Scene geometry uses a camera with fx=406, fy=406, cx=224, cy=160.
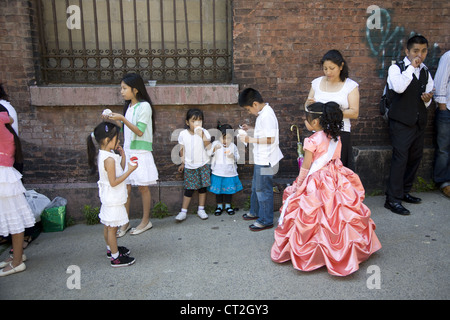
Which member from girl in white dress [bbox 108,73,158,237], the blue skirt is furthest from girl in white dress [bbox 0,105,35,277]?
the blue skirt

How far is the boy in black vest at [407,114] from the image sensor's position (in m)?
4.78

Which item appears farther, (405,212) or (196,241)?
(405,212)

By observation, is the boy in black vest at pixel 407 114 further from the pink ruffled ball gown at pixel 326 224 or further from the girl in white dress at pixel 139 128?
the girl in white dress at pixel 139 128

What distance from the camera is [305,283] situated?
359 cm

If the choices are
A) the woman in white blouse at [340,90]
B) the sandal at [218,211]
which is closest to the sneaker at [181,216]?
the sandal at [218,211]

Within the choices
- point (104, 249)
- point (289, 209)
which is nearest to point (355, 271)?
point (289, 209)

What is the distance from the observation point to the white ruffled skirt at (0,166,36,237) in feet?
12.4

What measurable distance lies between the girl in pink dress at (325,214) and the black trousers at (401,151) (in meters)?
1.33

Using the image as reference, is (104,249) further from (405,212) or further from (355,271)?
(405,212)

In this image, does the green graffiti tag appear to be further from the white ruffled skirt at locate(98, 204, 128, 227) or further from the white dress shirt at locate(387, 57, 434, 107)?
the white ruffled skirt at locate(98, 204, 128, 227)

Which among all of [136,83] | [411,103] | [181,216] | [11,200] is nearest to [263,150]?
[181,216]

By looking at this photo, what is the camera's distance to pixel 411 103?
16.3 ft

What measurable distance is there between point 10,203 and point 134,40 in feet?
9.10

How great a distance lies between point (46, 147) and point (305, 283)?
12.5 feet
